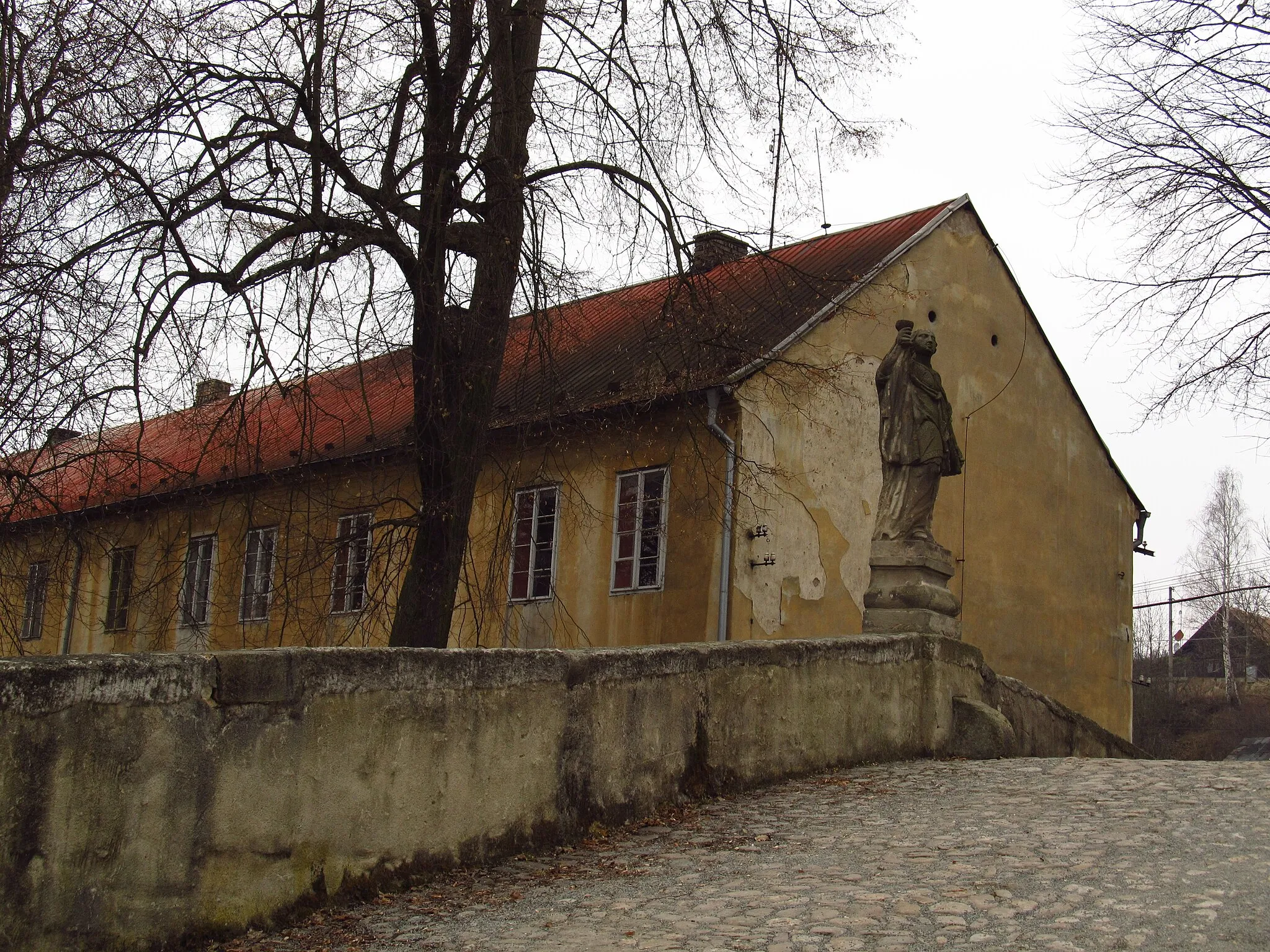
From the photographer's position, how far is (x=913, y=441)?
10922mm

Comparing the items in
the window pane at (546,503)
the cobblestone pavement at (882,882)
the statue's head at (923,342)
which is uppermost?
the statue's head at (923,342)

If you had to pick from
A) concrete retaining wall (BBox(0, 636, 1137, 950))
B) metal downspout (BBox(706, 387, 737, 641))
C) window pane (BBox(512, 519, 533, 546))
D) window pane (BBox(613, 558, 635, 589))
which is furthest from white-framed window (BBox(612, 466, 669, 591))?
concrete retaining wall (BBox(0, 636, 1137, 950))

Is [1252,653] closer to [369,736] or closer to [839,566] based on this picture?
[839,566]

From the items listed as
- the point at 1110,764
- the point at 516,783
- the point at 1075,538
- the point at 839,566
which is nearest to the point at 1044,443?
the point at 1075,538

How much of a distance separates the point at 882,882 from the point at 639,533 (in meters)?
10.8

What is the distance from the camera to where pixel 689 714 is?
316 inches

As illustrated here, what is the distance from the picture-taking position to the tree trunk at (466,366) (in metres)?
10.2

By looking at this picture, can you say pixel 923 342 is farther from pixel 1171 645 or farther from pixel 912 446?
pixel 1171 645

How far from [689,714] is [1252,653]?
59661mm

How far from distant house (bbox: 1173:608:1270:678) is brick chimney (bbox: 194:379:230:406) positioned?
4686 cm

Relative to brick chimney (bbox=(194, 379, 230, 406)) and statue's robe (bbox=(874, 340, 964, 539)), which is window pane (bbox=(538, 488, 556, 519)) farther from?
statue's robe (bbox=(874, 340, 964, 539))

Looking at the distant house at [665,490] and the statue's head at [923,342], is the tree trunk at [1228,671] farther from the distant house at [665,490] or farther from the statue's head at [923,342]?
the statue's head at [923,342]

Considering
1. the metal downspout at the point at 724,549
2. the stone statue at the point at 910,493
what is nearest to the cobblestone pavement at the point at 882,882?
the stone statue at the point at 910,493

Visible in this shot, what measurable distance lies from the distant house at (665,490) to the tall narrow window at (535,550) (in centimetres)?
4
